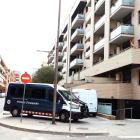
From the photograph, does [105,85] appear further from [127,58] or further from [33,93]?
[33,93]

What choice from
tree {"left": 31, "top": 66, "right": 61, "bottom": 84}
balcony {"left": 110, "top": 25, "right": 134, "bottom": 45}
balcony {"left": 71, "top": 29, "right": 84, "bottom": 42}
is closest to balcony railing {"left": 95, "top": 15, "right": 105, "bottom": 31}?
balcony {"left": 110, "top": 25, "right": 134, "bottom": 45}

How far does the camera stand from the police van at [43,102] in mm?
12648

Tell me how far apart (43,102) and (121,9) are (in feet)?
42.6

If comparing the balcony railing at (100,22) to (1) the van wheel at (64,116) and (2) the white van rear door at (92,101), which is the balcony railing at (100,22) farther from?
(1) the van wheel at (64,116)

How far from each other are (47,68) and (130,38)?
2977cm

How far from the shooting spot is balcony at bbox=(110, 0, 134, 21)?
20438 millimetres

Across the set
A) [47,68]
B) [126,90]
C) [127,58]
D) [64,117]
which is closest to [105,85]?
[126,90]

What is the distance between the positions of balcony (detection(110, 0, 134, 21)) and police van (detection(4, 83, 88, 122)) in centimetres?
1150

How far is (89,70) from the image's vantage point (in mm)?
28969

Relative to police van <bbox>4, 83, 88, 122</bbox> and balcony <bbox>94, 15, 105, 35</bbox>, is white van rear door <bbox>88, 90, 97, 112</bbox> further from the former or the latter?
balcony <bbox>94, 15, 105, 35</bbox>

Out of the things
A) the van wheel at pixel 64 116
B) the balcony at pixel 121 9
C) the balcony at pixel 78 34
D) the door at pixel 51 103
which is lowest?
the van wheel at pixel 64 116

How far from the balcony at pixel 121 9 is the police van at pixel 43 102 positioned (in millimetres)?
11497

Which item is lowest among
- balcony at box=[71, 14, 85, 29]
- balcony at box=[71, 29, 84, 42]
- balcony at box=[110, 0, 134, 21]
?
balcony at box=[110, 0, 134, 21]

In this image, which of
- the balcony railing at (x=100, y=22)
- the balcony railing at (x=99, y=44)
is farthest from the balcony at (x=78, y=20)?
the balcony railing at (x=99, y=44)
